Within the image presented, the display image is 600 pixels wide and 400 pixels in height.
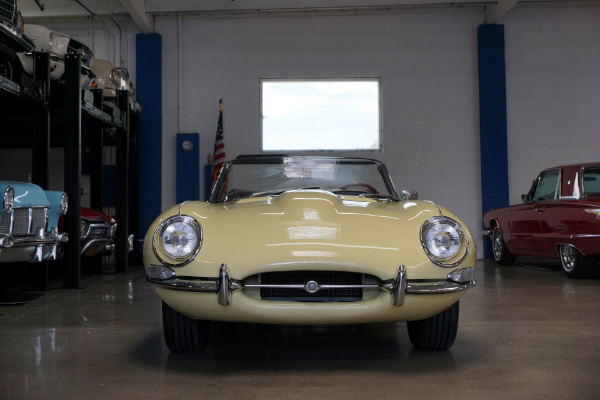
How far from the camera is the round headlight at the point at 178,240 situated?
2.71 meters

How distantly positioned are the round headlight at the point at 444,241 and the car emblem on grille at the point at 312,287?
0.54 meters

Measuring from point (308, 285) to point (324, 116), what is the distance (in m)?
8.30

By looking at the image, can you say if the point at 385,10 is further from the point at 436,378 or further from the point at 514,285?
the point at 436,378

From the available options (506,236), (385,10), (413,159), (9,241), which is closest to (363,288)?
(9,241)

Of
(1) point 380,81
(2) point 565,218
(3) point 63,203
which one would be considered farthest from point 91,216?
(1) point 380,81

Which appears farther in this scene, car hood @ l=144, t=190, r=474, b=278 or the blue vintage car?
the blue vintage car

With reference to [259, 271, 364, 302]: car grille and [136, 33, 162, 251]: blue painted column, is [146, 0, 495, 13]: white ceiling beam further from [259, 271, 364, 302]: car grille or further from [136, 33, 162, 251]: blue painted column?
[259, 271, 364, 302]: car grille

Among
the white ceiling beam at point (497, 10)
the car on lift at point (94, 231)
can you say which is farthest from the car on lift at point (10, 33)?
the white ceiling beam at point (497, 10)

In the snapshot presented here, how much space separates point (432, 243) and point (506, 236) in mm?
6150

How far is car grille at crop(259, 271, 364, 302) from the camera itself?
266 cm

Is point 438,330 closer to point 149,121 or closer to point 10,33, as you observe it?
point 10,33

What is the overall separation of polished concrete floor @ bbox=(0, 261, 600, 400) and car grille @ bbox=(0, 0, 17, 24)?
2.43 metres

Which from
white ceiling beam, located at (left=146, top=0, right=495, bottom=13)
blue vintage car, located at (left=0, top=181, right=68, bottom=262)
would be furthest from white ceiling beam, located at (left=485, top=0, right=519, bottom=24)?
blue vintage car, located at (left=0, top=181, right=68, bottom=262)

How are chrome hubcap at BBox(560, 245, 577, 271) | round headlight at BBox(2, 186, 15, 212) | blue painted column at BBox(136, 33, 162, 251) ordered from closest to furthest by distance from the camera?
round headlight at BBox(2, 186, 15, 212) < chrome hubcap at BBox(560, 245, 577, 271) < blue painted column at BBox(136, 33, 162, 251)
